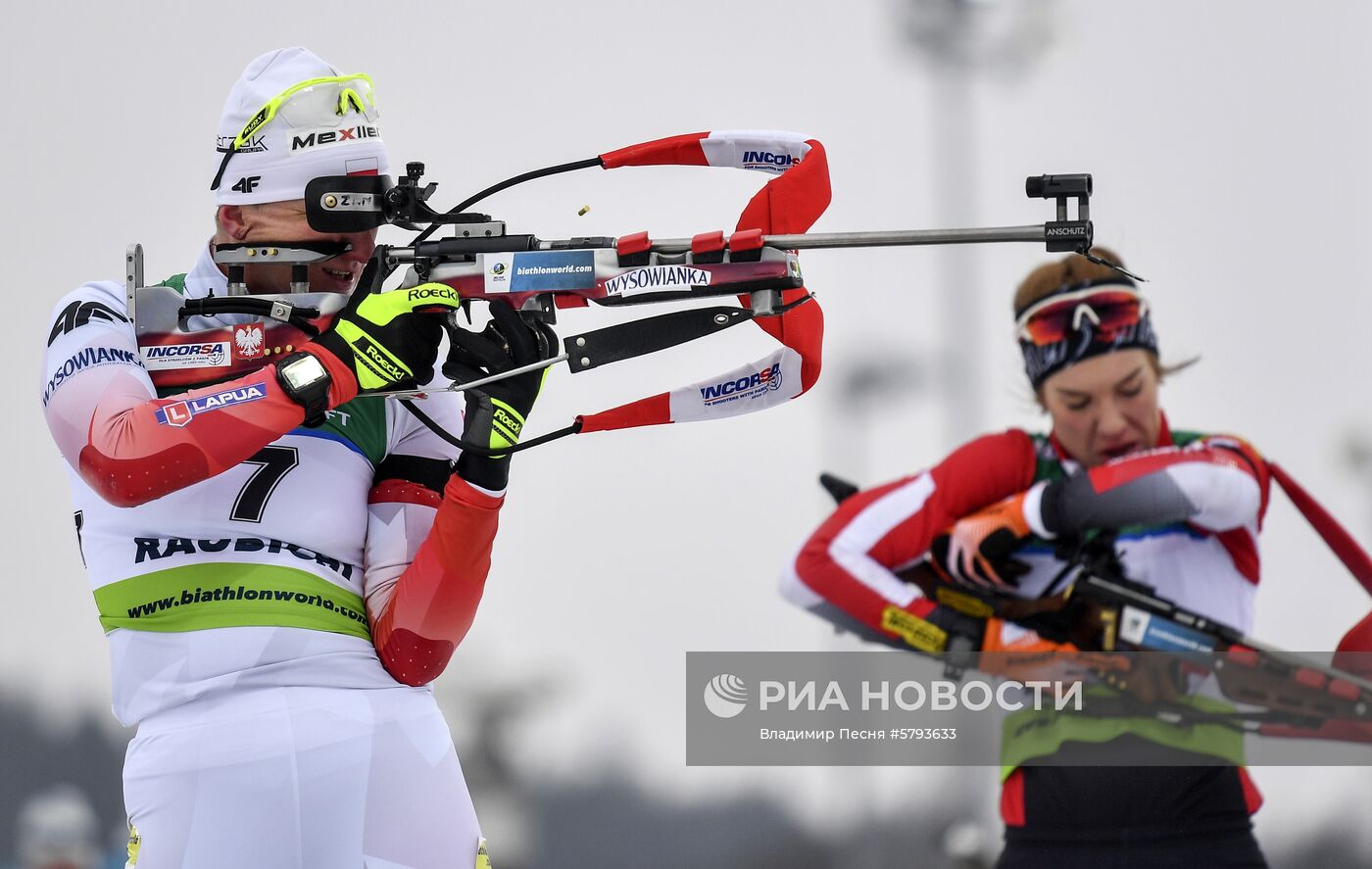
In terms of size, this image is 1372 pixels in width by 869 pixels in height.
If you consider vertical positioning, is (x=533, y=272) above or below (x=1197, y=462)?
above

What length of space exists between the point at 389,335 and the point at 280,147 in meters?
0.26

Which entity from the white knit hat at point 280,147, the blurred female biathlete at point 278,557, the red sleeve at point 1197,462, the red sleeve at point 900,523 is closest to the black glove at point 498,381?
the blurred female biathlete at point 278,557

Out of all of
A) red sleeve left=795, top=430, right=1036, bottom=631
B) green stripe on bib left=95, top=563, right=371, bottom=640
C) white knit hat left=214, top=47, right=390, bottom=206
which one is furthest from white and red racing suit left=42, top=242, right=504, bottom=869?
red sleeve left=795, top=430, right=1036, bottom=631

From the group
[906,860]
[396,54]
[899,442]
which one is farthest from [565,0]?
[906,860]

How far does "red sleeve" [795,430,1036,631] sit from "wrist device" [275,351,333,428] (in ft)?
3.83

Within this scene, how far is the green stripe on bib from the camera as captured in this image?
1.34m

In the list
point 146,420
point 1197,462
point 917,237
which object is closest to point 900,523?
point 1197,462

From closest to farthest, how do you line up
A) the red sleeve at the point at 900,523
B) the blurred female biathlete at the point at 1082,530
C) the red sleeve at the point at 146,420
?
the red sleeve at the point at 146,420 → the blurred female biathlete at the point at 1082,530 → the red sleeve at the point at 900,523

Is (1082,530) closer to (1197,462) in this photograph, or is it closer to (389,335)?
(1197,462)

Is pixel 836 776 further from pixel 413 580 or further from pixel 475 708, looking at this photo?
pixel 413 580

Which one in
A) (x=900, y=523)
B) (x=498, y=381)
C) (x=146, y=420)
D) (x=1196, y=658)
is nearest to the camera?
(x=146, y=420)

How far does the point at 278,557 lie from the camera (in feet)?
4.48

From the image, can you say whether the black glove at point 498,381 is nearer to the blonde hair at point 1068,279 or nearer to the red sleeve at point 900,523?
the red sleeve at point 900,523

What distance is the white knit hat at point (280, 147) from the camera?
1.45 meters
